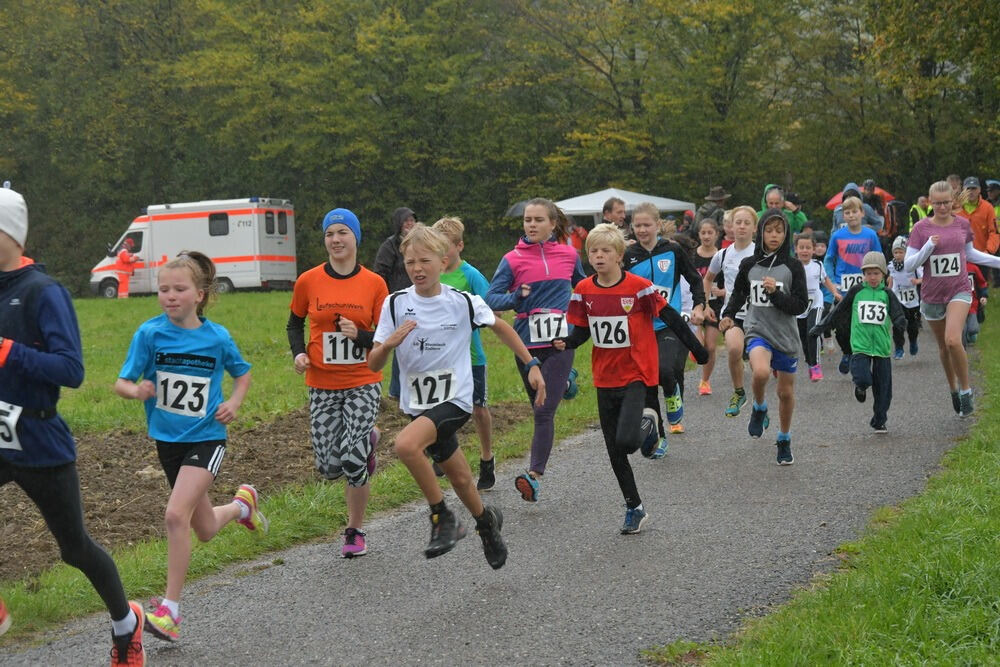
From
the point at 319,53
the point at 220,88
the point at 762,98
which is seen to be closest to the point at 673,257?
the point at 762,98

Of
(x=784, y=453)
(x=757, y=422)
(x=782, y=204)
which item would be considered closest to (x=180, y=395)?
(x=784, y=453)

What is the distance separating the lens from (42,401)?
498 cm

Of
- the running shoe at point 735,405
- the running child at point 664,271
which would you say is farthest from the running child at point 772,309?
the running shoe at point 735,405

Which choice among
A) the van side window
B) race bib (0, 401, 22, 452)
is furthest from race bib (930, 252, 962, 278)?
the van side window

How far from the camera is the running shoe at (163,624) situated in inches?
215

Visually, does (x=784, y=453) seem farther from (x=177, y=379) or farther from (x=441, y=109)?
(x=441, y=109)

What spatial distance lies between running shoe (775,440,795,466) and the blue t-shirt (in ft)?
16.3

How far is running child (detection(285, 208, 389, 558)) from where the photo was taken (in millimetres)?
7148

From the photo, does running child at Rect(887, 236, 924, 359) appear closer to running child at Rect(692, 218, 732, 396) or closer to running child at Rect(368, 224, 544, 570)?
running child at Rect(692, 218, 732, 396)

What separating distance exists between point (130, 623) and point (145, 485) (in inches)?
171

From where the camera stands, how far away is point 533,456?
8562 mm

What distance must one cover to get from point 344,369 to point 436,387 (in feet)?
2.98

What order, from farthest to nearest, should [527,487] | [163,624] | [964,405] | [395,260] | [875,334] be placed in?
[395,260], [964,405], [875,334], [527,487], [163,624]

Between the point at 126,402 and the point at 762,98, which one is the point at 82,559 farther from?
the point at 762,98
